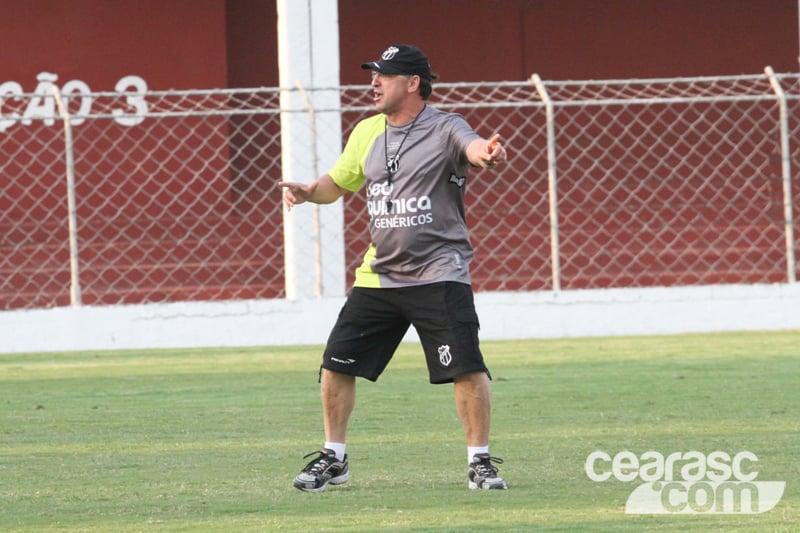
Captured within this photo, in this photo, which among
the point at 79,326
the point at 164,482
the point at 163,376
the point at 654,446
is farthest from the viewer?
the point at 79,326

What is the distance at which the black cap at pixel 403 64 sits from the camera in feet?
19.0

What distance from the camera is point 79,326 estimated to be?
11625mm

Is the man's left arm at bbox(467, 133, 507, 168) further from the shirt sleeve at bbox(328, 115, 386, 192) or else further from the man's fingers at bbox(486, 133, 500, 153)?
the shirt sleeve at bbox(328, 115, 386, 192)

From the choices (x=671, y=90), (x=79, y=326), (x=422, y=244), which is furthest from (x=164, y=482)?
(x=671, y=90)

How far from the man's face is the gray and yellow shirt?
9 centimetres

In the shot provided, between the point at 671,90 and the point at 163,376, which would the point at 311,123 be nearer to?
the point at 163,376

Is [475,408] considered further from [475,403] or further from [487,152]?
[487,152]

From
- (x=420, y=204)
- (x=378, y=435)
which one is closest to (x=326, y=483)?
(x=420, y=204)

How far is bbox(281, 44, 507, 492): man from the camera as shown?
5.66 meters

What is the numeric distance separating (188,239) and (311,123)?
2666mm

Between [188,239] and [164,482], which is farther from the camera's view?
[188,239]

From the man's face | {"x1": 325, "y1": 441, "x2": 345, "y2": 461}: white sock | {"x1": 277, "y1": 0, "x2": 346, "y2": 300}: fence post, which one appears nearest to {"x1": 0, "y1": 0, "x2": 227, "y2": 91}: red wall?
{"x1": 277, "y1": 0, "x2": 346, "y2": 300}: fence post

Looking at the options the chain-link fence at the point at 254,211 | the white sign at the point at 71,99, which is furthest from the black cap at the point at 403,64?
the white sign at the point at 71,99

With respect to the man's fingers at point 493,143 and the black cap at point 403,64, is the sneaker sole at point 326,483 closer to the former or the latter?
the man's fingers at point 493,143
